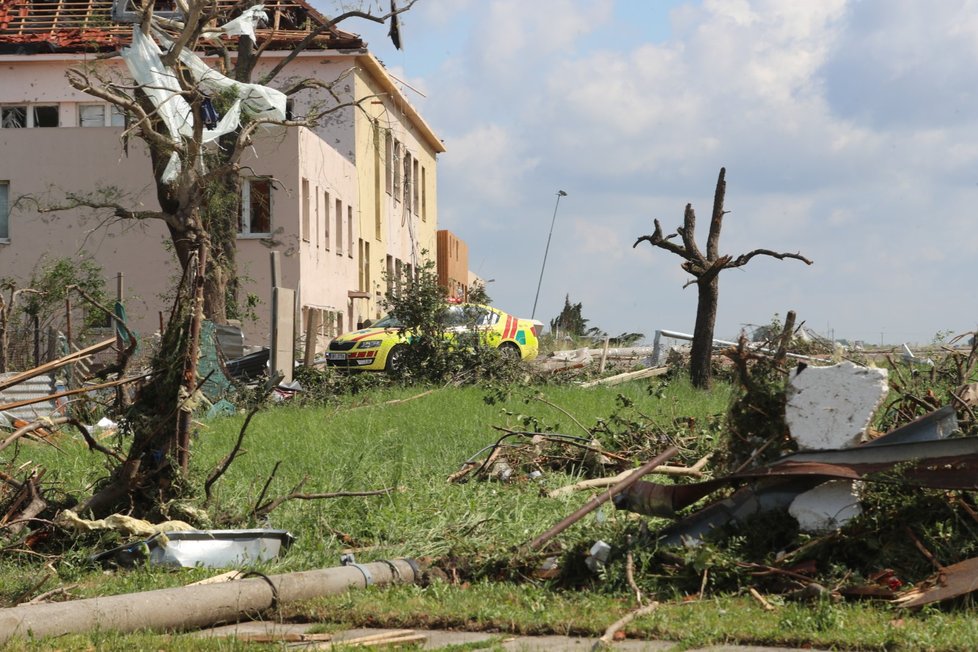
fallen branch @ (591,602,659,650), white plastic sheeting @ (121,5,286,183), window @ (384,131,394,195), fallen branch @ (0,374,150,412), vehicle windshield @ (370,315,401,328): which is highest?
window @ (384,131,394,195)

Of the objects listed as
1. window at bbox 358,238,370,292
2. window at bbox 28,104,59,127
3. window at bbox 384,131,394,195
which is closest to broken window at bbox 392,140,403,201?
window at bbox 384,131,394,195

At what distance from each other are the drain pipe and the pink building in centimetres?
2173

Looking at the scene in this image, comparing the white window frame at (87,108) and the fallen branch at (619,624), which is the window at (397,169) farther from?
the fallen branch at (619,624)

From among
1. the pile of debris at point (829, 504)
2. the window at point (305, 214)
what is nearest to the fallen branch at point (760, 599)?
the pile of debris at point (829, 504)

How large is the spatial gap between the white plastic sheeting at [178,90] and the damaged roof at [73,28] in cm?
1104

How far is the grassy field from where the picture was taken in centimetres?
594

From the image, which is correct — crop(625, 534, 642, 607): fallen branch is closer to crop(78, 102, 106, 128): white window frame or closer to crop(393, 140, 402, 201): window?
crop(78, 102, 106, 128): white window frame

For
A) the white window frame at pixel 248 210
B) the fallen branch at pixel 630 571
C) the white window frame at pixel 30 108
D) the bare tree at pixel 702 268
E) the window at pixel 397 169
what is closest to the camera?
the fallen branch at pixel 630 571

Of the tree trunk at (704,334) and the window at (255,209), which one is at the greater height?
the window at (255,209)

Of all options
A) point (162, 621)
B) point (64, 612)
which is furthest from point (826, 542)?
point (64, 612)

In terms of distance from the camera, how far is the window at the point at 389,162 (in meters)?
46.0

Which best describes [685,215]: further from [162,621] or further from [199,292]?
[162,621]

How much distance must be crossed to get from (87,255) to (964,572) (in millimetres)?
29930

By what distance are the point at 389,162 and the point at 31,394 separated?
1162 inches
